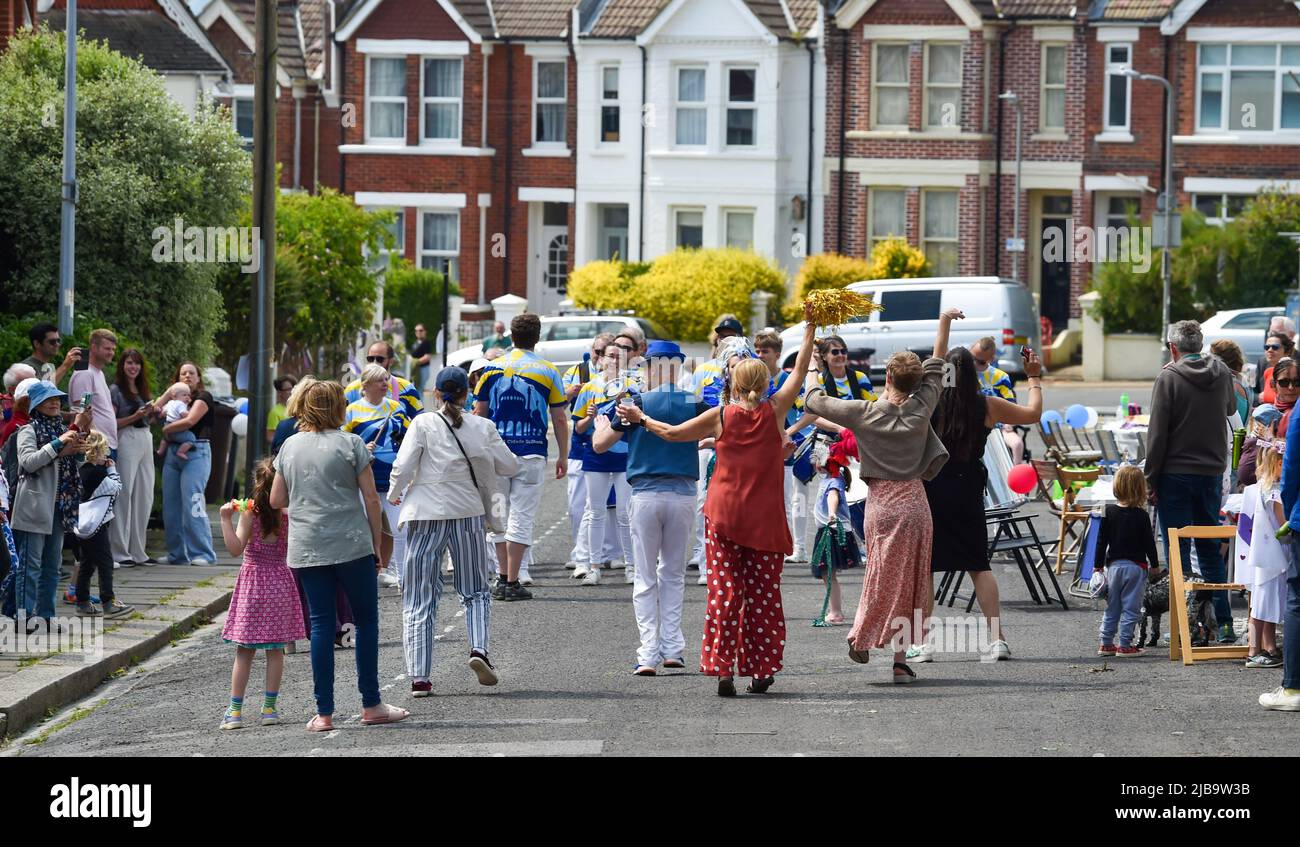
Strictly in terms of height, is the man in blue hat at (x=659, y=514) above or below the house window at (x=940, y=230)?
below

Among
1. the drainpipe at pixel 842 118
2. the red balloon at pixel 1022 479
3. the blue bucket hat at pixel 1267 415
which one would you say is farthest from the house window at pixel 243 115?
the blue bucket hat at pixel 1267 415

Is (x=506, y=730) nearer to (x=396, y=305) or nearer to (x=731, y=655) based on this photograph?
(x=731, y=655)

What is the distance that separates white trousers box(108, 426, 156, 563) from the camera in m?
15.8

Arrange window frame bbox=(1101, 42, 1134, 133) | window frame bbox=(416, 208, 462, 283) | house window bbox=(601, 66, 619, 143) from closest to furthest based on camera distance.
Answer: window frame bbox=(1101, 42, 1134, 133), house window bbox=(601, 66, 619, 143), window frame bbox=(416, 208, 462, 283)

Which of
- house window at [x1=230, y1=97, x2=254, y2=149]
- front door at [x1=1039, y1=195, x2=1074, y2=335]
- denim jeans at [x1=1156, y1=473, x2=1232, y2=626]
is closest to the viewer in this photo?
denim jeans at [x1=1156, y1=473, x2=1232, y2=626]

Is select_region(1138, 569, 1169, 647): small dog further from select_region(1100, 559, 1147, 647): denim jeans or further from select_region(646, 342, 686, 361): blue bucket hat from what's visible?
select_region(646, 342, 686, 361): blue bucket hat

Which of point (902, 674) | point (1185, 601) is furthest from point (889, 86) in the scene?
point (902, 674)

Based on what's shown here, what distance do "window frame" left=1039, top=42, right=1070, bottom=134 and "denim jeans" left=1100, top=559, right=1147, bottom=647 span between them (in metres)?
31.7

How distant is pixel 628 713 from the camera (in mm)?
9742

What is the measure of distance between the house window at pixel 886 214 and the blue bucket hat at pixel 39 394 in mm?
31240

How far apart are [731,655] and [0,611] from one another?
5.23 metres

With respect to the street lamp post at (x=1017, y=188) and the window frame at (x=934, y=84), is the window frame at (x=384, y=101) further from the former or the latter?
the street lamp post at (x=1017, y=188)

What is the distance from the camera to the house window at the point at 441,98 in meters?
44.4

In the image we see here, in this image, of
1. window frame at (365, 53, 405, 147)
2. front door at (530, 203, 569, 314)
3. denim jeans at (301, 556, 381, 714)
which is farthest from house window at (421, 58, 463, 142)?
denim jeans at (301, 556, 381, 714)
